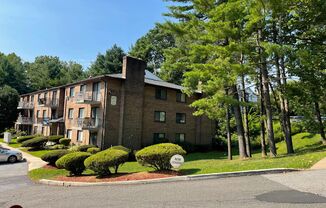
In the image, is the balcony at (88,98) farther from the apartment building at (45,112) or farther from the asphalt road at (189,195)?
the asphalt road at (189,195)

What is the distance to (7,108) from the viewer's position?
56.2 meters

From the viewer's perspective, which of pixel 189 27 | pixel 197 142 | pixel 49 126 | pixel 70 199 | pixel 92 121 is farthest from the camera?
pixel 49 126

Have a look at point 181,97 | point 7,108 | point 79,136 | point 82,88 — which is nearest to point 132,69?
point 82,88

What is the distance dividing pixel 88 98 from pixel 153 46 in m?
33.1

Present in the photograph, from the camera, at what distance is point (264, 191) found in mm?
9281

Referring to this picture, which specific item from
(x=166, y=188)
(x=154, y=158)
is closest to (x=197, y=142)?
(x=154, y=158)

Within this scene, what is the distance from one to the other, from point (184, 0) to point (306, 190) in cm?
1860

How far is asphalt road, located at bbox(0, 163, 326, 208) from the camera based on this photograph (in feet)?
27.1

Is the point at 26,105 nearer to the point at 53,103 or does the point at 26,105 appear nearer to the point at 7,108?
the point at 7,108

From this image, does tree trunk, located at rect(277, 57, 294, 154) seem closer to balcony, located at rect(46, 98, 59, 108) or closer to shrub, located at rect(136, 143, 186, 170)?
shrub, located at rect(136, 143, 186, 170)

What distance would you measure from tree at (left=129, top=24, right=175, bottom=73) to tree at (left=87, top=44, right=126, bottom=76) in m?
3.43

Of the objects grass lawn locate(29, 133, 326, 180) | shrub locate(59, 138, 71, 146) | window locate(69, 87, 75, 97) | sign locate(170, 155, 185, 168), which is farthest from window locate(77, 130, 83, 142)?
sign locate(170, 155, 185, 168)

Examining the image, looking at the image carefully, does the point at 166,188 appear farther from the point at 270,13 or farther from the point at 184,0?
the point at 184,0

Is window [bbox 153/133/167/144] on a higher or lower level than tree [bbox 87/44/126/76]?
lower
